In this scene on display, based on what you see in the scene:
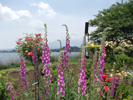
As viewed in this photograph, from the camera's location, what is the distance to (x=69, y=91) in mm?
2941

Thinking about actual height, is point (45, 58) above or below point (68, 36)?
below

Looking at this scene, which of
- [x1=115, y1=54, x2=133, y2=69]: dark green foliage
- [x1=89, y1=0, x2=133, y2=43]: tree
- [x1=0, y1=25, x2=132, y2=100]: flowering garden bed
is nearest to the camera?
[x1=0, y1=25, x2=132, y2=100]: flowering garden bed

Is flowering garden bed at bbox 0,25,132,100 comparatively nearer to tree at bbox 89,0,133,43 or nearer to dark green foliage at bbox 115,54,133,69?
dark green foliage at bbox 115,54,133,69

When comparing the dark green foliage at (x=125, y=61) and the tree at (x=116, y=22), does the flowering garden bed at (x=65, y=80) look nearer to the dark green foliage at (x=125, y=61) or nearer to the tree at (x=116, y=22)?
the dark green foliage at (x=125, y=61)

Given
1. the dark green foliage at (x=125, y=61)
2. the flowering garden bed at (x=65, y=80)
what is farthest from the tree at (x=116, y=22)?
the flowering garden bed at (x=65, y=80)

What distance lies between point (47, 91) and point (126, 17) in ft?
69.1

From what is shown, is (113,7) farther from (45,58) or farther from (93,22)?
(45,58)

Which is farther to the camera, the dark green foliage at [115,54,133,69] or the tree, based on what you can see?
the tree

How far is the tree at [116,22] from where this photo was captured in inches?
760

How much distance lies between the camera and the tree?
19.3 meters

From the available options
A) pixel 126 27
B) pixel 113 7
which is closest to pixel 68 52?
pixel 126 27

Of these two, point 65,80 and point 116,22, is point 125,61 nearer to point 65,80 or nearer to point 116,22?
point 65,80

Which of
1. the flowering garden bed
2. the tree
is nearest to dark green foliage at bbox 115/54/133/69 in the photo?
the flowering garden bed

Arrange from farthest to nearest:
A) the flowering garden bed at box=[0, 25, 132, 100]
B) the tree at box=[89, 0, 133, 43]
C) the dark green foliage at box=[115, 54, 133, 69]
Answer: the tree at box=[89, 0, 133, 43] → the dark green foliage at box=[115, 54, 133, 69] → the flowering garden bed at box=[0, 25, 132, 100]
